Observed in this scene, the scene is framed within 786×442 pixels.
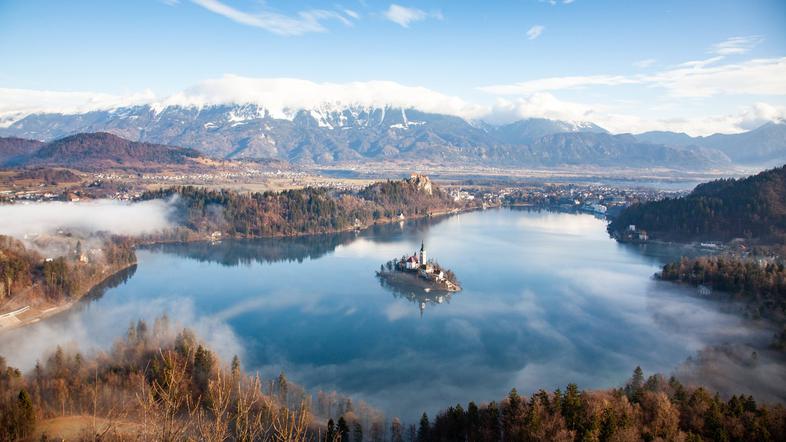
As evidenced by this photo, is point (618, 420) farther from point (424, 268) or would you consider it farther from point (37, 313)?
point (37, 313)

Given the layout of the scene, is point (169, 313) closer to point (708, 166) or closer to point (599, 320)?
point (599, 320)

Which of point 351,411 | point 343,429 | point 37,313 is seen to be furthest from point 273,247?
point 343,429

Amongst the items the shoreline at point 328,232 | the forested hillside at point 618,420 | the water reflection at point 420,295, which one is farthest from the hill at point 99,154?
the forested hillside at point 618,420

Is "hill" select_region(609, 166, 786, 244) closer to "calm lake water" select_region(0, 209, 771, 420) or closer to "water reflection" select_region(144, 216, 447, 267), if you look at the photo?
"calm lake water" select_region(0, 209, 771, 420)

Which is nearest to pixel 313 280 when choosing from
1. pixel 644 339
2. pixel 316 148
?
pixel 644 339

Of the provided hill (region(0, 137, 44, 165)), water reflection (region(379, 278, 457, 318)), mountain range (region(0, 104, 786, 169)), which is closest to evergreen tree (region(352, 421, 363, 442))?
water reflection (region(379, 278, 457, 318))

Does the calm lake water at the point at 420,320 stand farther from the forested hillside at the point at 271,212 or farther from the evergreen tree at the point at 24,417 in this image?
the forested hillside at the point at 271,212

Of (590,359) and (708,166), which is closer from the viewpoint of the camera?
(590,359)

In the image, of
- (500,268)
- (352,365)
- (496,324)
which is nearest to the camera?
(352,365)
